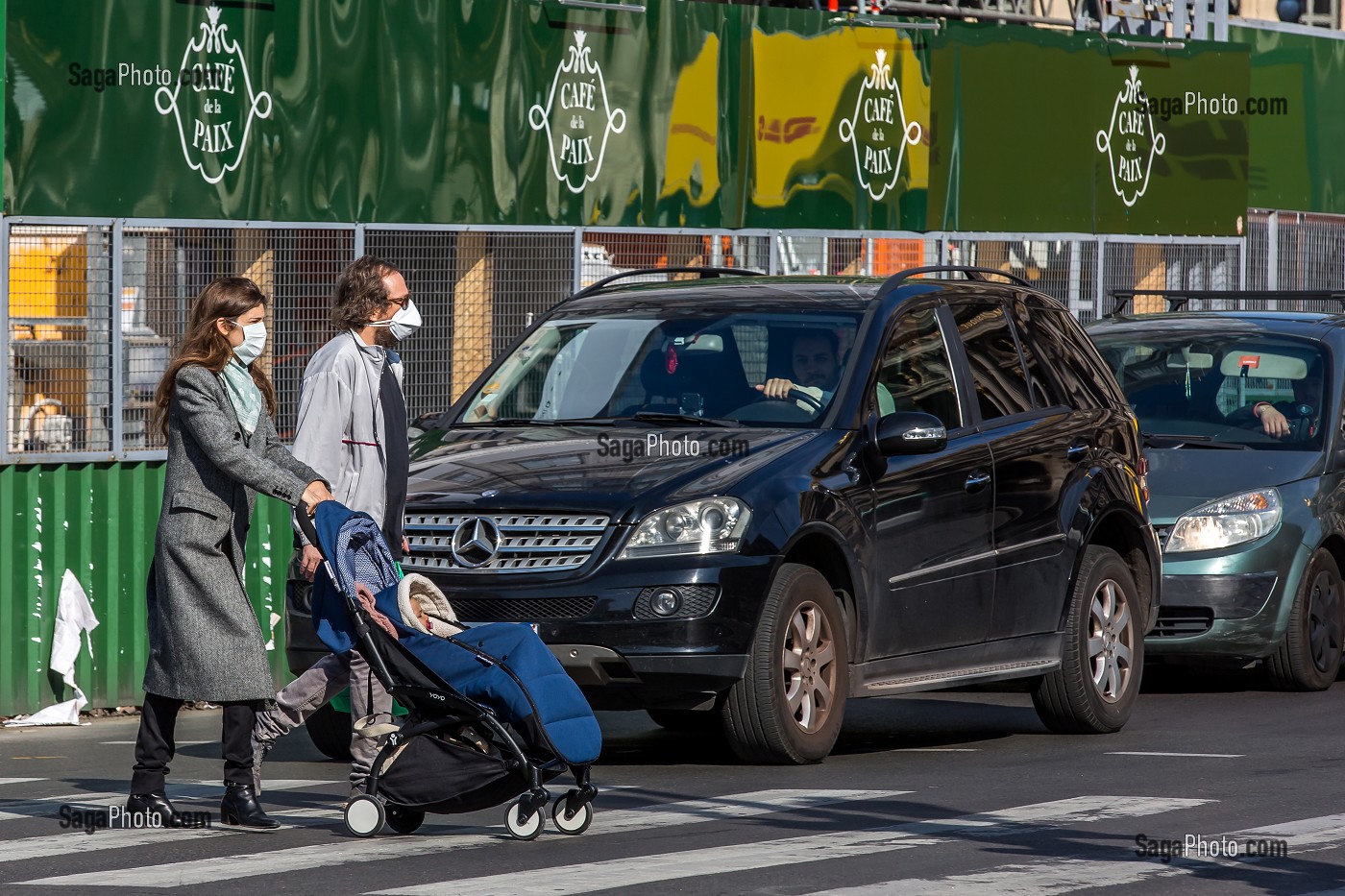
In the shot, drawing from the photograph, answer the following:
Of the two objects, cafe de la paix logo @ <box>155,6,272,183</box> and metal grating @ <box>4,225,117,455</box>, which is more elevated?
cafe de la paix logo @ <box>155,6,272,183</box>

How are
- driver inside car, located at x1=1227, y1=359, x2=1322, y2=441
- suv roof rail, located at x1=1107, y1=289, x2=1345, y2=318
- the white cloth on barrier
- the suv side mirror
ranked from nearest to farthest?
the suv side mirror < the white cloth on barrier < driver inside car, located at x1=1227, y1=359, x2=1322, y2=441 < suv roof rail, located at x1=1107, y1=289, x2=1345, y2=318

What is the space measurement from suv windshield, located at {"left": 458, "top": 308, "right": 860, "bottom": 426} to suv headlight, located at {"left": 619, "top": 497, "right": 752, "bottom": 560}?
842 millimetres

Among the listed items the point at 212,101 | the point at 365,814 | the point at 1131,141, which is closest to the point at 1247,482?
the point at 212,101

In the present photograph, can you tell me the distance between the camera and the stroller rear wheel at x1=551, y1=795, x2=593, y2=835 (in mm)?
7852

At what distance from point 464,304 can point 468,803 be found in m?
7.41

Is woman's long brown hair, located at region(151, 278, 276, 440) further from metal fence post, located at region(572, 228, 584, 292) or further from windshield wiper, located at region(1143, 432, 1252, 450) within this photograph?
metal fence post, located at region(572, 228, 584, 292)

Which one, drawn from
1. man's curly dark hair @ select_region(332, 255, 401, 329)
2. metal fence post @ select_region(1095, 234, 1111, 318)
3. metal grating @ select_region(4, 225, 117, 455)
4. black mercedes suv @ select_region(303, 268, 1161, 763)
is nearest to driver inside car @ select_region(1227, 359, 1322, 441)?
black mercedes suv @ select_region(303, 268, 1161, 763)

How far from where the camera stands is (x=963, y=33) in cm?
1956

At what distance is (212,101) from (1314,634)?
6402mm

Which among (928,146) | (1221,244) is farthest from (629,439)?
(1221,244)

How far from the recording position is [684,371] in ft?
34.2

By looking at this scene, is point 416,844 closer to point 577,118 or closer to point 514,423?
point 514,423

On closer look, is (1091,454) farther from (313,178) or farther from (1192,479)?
(313,178)

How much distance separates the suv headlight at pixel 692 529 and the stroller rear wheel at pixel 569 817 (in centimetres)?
154
